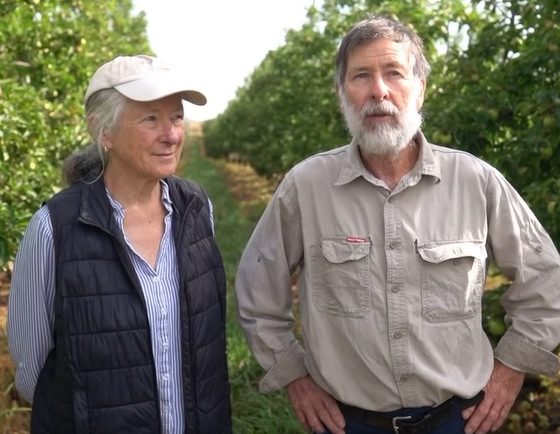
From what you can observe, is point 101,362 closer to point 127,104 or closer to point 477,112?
point 127,104

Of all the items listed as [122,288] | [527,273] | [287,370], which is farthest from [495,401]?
[122,288]

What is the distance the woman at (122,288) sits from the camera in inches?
76.4

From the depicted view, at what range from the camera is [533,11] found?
3.54 m

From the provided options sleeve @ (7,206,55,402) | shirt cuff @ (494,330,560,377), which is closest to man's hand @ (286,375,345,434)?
shirt cuff @ (494,330,560,377)

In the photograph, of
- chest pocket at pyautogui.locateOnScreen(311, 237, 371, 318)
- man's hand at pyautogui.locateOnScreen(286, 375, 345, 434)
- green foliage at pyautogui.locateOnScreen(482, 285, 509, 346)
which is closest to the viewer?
chest pocket at pyautogui.locateOnScreen(311, 237, 371, 318)

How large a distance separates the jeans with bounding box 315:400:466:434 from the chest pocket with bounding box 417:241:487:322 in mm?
257

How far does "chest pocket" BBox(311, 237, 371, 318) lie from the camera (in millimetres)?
2043

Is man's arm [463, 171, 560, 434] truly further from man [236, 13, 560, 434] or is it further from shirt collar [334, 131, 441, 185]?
shirt collar [334, 131, 441, 185]

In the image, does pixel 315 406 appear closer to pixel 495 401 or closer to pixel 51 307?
pixel 495 401

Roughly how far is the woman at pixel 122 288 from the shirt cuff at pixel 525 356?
0.81m

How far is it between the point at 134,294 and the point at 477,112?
2.25 metres

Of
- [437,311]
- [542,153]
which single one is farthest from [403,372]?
[542,153]

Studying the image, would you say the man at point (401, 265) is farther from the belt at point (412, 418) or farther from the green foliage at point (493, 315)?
the green foliage at point (493, 315)

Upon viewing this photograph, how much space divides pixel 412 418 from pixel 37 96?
382 cm
